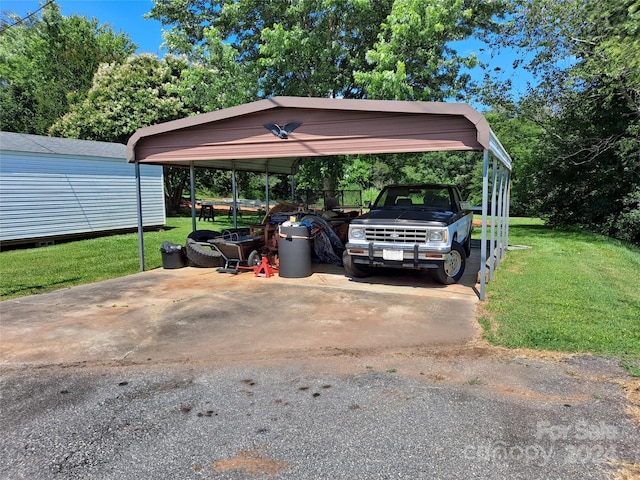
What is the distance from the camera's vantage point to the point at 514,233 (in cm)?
1667

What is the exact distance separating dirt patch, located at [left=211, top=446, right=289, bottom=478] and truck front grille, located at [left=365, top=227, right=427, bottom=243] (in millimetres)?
4912

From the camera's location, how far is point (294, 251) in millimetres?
8570

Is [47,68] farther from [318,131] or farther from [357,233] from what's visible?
[357,233]

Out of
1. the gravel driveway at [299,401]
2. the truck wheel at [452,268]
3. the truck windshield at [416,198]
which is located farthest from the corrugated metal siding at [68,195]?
the truck wheel at [452,268]

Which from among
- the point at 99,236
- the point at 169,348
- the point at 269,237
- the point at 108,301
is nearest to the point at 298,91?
the point at 269,237

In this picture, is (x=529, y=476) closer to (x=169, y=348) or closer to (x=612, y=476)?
(x=612, y=476)

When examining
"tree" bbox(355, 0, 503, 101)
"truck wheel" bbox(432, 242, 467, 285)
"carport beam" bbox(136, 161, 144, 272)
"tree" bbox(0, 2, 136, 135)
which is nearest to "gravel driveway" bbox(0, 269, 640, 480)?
"truck wheel" bbox(432, 242, 467, 285)

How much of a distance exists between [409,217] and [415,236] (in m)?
0.55

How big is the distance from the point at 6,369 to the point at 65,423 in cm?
163

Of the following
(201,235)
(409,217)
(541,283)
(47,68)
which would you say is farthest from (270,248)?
(47,68)

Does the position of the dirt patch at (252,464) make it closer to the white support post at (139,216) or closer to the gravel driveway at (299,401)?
the gravel driveway at (299,401)

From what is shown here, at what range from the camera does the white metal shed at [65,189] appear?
13195 millimetres

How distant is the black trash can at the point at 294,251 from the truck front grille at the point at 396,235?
4.93 feet

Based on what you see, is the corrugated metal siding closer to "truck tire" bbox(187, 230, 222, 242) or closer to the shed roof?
the shed roof
